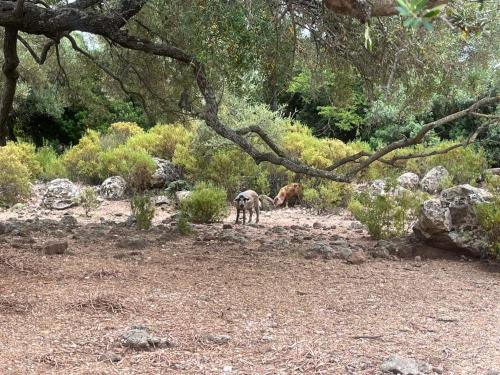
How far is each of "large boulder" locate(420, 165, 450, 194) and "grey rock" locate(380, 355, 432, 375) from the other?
9.79m

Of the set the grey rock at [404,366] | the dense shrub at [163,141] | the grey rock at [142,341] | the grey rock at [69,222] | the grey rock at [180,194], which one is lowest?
the grey rock at [142,341]

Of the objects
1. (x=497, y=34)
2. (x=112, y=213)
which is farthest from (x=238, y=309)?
(x=112, y=213)

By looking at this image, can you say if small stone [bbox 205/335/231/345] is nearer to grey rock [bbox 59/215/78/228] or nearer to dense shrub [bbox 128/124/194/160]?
grey rock [bbox 59/215/78/228]

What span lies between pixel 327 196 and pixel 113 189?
450 centimetres

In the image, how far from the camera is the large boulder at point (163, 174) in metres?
13.1

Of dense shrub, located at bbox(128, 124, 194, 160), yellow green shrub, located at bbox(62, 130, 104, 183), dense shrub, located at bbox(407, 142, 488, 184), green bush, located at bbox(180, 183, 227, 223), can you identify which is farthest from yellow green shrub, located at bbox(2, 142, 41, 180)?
dense shrub, located at bbox(407, 142, 488, 184)

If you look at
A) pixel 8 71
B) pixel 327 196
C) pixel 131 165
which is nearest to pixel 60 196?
pixel 131 165

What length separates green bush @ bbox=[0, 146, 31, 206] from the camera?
1100 cm

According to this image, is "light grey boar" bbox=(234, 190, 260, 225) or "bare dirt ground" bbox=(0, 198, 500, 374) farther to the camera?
"light grey boar" bbox=(234, 190, 260, 225)

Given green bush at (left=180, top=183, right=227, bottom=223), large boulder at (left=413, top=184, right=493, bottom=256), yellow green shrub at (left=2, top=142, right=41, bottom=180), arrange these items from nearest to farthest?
large boulder at (left=413, top=184, right=493, bottom=256) → green bush at (left=180, top=183, right=227, bottom=223) → yellow green shrub at (left=2, top=142, right=41, bottom=180)

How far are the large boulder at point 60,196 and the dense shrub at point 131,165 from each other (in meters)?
1.38

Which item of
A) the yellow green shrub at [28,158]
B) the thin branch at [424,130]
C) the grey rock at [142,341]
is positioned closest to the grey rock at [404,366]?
the grey rock at [142,341]

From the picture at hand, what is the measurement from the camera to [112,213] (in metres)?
10.4

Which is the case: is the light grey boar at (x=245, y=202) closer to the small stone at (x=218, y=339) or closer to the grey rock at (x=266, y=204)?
the grey rock at (x=266, y=204)
